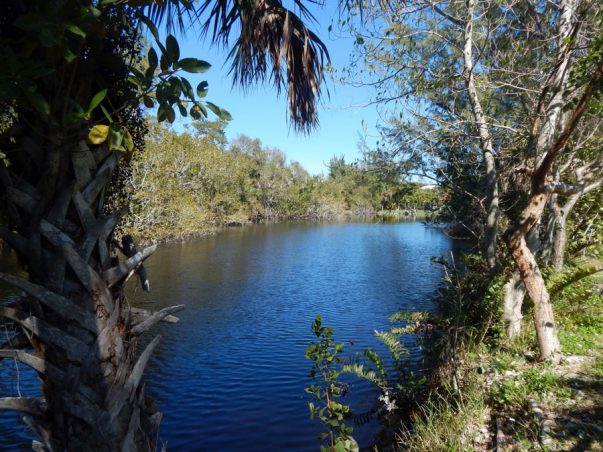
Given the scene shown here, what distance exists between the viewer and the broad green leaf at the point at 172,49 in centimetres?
183

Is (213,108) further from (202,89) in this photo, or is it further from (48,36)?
(48,36)

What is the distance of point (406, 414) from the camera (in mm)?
7453

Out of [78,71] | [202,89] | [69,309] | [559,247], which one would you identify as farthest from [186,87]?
[559,247]

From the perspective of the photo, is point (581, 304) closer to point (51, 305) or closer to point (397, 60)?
point (397, 60)

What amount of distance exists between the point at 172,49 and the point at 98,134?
576mm

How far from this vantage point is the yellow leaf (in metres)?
2.04

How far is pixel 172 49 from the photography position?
184 cm

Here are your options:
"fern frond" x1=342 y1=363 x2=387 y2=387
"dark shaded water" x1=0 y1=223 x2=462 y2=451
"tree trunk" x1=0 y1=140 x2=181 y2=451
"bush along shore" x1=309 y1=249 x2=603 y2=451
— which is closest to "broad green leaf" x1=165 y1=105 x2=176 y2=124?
"tree trunk" x1=0 y1=140 x2=181 y2=451

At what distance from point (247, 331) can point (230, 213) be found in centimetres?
4385

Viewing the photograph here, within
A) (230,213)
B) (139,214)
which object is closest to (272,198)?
(230,213)

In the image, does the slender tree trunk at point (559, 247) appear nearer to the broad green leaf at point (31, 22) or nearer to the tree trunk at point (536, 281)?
the tree trunk at point (536, 281)

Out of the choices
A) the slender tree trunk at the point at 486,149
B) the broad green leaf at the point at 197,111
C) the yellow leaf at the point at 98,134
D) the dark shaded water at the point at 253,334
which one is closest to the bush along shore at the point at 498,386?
the slender tree trunk at the point at 486,149

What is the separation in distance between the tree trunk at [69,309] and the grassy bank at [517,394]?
3.89m

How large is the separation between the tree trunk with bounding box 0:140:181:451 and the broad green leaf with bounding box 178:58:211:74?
0.81 m
